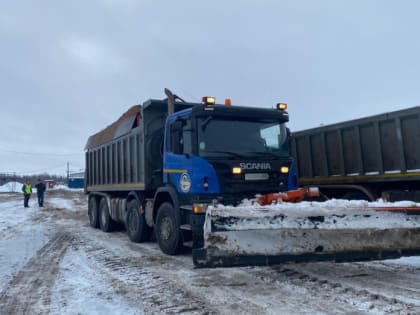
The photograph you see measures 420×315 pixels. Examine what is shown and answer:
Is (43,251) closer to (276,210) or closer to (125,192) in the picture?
(125,192)

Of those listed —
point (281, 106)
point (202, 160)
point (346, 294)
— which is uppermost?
point (281, 106)

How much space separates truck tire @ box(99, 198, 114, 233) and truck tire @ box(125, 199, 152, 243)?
6.48 feet

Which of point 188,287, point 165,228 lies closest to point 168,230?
point 165,228

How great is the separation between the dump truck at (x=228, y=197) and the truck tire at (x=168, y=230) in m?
0.02

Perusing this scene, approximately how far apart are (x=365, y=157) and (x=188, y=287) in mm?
5441

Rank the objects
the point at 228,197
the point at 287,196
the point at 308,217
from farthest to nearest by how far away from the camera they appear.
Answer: the point at 228,197 → the point at 287,196 → the point at 308,217

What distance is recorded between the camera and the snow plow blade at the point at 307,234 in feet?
14.8

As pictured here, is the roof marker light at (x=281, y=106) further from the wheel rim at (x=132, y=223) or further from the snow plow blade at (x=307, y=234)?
the wheel rim at (x=132, y=223)

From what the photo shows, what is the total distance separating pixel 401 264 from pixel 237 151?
3.13 meters

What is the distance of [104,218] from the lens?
1212 cm

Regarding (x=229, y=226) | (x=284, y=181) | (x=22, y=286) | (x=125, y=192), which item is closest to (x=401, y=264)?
(x=284, y=181)

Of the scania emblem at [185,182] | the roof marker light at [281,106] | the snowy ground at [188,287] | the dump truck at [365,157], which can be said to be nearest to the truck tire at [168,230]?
the snowy ground at [188,287]

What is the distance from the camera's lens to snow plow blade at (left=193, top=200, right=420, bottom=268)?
4.51 m

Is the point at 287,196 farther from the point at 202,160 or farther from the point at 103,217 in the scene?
the point at 103,217
